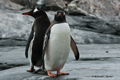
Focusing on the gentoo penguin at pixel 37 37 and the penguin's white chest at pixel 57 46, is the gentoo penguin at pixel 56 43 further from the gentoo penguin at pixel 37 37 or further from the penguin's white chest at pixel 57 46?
the gentoo penguin at pixel 37 37

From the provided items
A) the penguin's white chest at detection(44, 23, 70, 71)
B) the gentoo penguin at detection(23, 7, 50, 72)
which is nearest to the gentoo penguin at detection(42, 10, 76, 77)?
the penguin's white chest at detection(44, 23, 70, 71)

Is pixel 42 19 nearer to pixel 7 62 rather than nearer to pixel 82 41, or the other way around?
pixel 7 62

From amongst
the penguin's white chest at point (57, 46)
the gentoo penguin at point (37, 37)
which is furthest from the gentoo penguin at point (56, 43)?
the gentoo penguin at point (37, 37)

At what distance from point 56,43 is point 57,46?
0.12 ft

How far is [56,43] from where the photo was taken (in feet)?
9.14

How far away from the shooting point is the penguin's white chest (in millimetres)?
2730

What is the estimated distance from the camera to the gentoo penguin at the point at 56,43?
274 cm

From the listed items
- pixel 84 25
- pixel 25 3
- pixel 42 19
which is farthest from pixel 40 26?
pixel 25 3

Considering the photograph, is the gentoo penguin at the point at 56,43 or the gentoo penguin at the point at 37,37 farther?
the gentoo penguin at the point at 37,37

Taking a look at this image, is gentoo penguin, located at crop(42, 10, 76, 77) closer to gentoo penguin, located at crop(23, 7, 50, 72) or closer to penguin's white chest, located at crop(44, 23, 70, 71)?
penguin's white chest, located at crop(44, 23, 70, 71)

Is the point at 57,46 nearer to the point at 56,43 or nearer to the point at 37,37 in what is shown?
the point at 56,43

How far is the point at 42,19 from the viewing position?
3.26m

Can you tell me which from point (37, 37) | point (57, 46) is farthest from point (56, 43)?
point (37, 37)

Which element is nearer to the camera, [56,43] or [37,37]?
[56,43]
